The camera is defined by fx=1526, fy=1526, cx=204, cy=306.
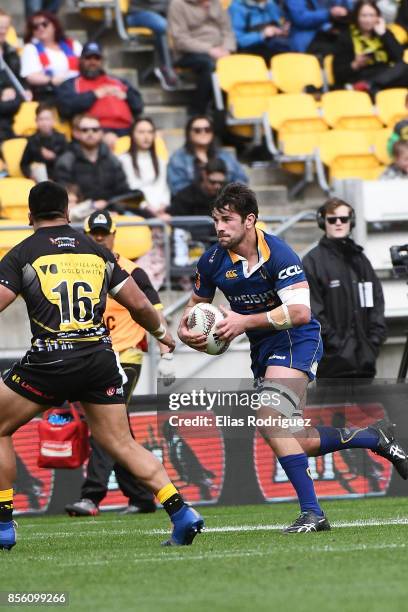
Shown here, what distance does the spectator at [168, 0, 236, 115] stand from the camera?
17.9 m

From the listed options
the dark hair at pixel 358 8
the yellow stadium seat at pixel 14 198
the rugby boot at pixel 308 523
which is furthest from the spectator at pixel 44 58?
the rugby boot at pixel 308 523

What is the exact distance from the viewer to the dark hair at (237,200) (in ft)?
28.8

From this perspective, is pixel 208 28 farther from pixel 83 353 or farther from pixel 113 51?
pixel 83 353

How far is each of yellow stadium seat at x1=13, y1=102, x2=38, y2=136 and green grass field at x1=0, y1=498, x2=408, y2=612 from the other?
22.3 ft

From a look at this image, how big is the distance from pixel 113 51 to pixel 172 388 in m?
7.03

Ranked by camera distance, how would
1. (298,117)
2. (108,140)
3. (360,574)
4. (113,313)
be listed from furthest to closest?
(298,117) → (108,140) → (113,313) → (360,574)

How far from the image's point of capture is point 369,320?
13.0 metres

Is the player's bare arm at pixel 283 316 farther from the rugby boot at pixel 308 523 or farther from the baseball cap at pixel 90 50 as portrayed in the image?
the baseball cap at pixel 90 50

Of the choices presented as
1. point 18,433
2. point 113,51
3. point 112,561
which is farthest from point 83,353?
point 113,51

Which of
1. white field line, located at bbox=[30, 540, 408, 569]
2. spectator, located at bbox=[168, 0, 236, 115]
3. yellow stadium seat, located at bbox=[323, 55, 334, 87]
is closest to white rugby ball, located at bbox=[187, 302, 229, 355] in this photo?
white field line, located at bbox=[30, 540, 408, 569]

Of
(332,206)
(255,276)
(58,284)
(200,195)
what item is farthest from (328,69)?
(58,284)

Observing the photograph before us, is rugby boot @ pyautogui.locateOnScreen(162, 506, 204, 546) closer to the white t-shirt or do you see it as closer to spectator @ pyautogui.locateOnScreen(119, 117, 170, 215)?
spectator @ pyautogui.locateOnScreen(119, 117, 170, 215)

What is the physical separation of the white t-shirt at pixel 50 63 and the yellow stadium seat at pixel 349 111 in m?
3.01

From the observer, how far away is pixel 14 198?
49.0 feet
